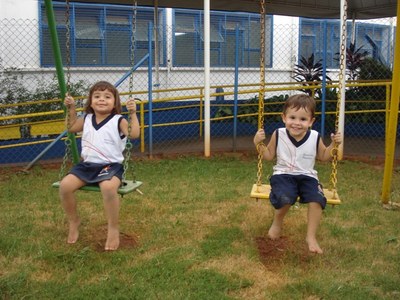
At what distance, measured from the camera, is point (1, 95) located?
8961mm

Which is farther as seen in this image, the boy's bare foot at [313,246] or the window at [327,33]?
the window at [327,33]

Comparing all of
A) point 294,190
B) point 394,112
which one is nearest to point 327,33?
point 394,112

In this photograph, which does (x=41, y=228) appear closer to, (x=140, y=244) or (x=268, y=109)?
(x=140, y=244)

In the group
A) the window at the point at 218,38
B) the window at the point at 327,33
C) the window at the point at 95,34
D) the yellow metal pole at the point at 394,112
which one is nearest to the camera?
the yellow metal pole at the point at 394,112

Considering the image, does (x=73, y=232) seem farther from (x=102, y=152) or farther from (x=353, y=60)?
(x=353, y=60)

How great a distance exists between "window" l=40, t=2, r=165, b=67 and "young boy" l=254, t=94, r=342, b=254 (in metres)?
8.43

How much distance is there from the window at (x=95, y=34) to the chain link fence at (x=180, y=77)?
0.08 feet

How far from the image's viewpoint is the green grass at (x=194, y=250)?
118 inches

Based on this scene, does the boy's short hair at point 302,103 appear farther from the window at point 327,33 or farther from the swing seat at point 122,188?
the window at point 327,33

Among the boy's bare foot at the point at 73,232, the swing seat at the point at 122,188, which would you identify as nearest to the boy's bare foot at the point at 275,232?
the swing seat at the point at 122,188

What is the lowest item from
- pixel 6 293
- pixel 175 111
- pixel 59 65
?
pixel 6 293

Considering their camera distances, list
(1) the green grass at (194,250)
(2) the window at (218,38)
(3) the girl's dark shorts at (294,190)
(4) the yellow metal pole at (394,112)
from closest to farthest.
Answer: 1. (1) the green grass at (194,250)
2. (3) the girl's dark shorts at (294,190)
3. (4) the yellow metal pole at (394,112)
4. (2) the window at (218,38)

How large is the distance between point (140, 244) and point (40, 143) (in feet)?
13.8

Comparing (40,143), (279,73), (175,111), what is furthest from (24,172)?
(279,73)
